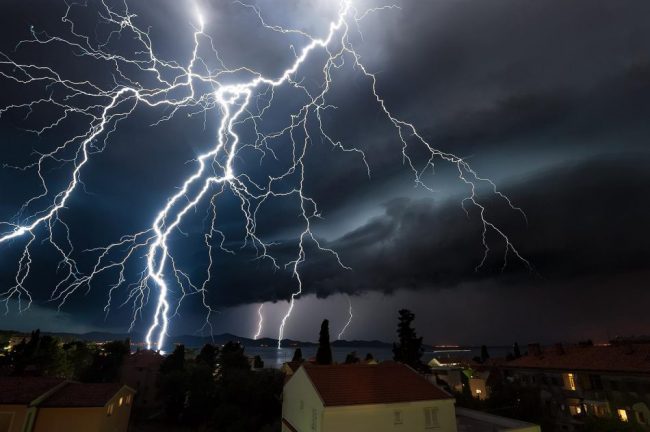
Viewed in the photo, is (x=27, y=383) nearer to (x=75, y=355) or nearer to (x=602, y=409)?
(x=75, y=355)

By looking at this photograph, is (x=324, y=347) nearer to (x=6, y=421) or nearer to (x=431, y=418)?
(x=431, y=418)

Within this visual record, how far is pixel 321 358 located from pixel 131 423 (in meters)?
16.2

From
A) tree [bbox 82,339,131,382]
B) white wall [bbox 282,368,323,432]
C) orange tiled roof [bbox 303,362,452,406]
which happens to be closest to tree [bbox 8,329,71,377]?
tree [bbox 82,339,131,382]

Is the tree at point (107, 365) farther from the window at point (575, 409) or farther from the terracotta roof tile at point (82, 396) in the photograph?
the window at point (575, 409)

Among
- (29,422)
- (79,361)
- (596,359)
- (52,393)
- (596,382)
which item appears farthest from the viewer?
(79,361)

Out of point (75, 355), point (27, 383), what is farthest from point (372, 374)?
point (75, 355)

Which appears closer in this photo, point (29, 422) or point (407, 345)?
point (29, 422)

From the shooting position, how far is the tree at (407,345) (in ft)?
109

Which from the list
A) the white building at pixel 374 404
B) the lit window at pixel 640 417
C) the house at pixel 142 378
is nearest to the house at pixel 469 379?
the lit window at pixel 640 417

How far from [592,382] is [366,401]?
58.9ft

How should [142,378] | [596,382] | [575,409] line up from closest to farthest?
1. [596,382]
2. [575,409]
3. [142,378]

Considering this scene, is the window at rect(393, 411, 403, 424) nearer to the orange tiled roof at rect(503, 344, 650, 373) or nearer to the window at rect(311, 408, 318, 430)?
the window at rect(311, 408, 318, 430)

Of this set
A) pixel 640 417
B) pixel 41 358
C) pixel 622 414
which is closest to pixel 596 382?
pixel 622 414

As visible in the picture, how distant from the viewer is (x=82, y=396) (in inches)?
672
